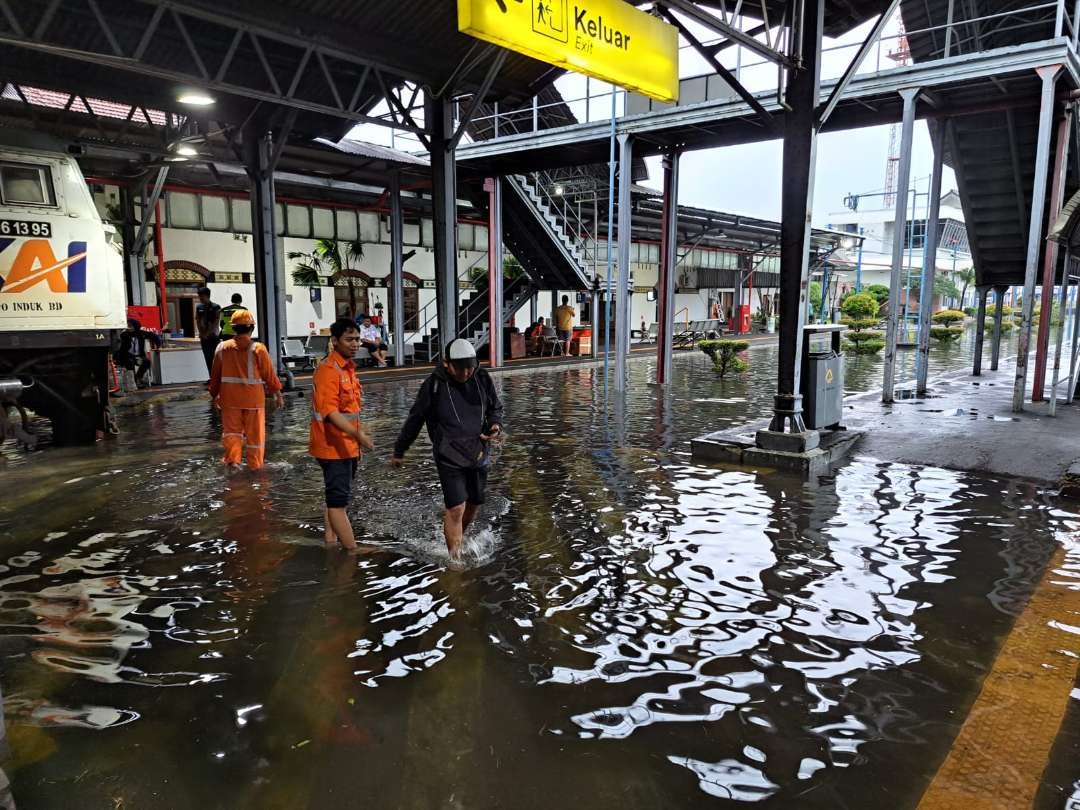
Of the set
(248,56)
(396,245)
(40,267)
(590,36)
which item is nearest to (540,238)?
(396,245)

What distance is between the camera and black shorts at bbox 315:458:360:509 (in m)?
5.37

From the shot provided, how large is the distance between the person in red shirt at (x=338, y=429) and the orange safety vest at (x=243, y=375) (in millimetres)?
2448

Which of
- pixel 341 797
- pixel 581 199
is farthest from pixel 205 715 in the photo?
pixel 581 199

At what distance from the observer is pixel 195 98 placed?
1206cm

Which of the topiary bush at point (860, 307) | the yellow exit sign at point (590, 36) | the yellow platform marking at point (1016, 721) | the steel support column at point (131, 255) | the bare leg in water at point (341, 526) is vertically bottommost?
the yellow platform marking at point (1016, 721)

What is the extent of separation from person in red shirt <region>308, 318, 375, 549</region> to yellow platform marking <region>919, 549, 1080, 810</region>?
3996mm

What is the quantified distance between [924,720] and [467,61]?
11.1m

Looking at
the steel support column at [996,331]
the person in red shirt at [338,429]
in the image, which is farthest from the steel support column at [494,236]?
the person in red shirt at [338,429]

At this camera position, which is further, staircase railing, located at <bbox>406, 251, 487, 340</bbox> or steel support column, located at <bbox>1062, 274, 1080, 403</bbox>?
staircase railing, located at <bbox>406, 251, 487, 340</bbox>

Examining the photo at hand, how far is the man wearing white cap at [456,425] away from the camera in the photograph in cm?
506

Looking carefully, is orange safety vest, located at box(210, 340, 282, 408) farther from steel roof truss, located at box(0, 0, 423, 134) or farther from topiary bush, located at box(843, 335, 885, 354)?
topiary bush, located at box(843, 335, 885, 354)

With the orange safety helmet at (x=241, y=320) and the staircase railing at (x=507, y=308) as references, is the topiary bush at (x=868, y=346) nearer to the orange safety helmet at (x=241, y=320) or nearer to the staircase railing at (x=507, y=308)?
the staircase railing at (x=507, y=308)

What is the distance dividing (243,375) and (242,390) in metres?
0.16

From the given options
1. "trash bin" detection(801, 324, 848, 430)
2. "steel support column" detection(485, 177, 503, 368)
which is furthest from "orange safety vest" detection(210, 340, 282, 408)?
"steel support column" detection(485, 177, 503, 368)
